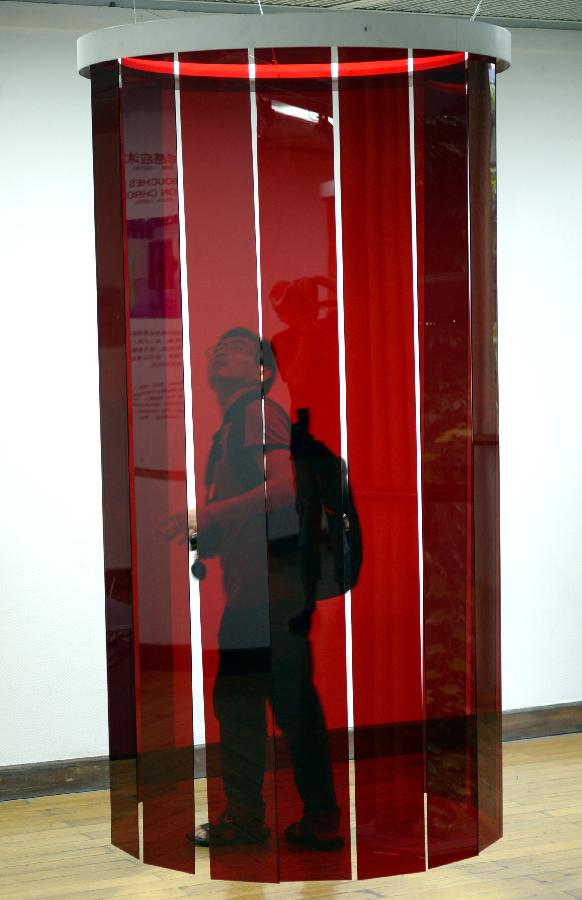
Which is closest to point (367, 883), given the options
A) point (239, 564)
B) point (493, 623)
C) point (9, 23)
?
point (493, 623)

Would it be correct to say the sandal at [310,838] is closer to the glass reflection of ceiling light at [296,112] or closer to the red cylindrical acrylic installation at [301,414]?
the red cylindrical acrylic installation at [301,414]

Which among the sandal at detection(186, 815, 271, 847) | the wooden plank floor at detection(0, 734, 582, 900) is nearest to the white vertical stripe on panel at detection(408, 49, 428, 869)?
the sandal at detection(186, 815, 271, 847)

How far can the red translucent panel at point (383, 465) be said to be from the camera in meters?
2.35

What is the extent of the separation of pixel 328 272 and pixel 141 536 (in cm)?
65

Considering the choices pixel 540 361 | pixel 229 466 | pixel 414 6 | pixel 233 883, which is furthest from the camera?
pixel 540 361

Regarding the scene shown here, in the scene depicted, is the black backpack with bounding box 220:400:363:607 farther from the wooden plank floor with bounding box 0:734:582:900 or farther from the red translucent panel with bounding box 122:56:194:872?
the wooden plank floor with bounding box 0:734:582:900

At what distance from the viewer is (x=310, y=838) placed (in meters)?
2.38

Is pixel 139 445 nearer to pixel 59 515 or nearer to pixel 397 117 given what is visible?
pixel 397 117

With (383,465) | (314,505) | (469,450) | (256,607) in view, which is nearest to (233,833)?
(256,607)

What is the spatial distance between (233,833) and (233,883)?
1.14m

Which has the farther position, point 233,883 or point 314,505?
point 233,883

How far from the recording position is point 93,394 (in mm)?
4250

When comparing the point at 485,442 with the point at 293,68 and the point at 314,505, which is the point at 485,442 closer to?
the point at 314,505

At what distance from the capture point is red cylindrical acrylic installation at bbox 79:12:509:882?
7.66 feet
